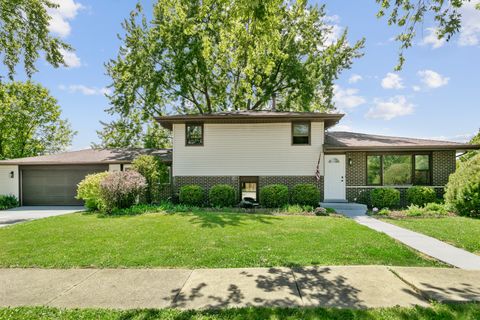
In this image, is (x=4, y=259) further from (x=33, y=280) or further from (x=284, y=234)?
(x=284, y=234)

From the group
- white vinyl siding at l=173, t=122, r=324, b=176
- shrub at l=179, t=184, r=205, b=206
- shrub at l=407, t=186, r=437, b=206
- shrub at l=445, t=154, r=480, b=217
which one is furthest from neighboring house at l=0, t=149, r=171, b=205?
shrub at l=445, t=154, r=480, b=217

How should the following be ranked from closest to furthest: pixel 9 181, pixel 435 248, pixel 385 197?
pixel 435 248 → pixel 385 197 → pixel 9 181

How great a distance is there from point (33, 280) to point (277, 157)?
11034 mm

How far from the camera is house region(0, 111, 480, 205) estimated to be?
43.4ft

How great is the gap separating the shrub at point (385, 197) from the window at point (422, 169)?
2218 mm

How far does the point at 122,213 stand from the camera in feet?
35.9

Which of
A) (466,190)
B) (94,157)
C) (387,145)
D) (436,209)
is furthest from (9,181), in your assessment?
(466,190)

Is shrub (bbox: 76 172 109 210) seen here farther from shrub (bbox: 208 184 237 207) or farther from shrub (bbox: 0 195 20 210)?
shrub (bbox: 0 195 20 210)

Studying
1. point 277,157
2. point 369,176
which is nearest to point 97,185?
point 277,157

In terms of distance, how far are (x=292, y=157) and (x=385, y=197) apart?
4.83 metres

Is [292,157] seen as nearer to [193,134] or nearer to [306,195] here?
[306,195]

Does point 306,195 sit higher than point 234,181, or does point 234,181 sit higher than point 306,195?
point 234,181

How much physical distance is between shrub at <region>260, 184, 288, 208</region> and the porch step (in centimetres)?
192

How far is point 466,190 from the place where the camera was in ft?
32.4
